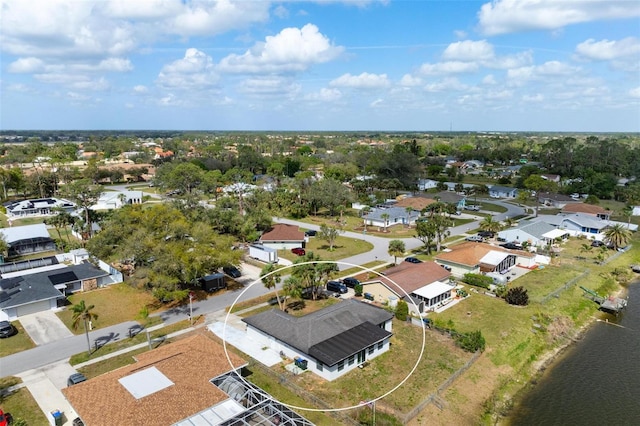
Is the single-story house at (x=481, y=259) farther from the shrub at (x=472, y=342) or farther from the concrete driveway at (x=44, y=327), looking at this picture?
the concrete driveway at (x=44, y=327)

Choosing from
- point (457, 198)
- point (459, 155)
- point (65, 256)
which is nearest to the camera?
point (65, 256)

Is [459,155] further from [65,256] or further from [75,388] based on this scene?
[75,388]

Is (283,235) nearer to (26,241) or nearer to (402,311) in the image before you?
(402,311)

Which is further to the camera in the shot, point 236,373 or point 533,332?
point 533,332

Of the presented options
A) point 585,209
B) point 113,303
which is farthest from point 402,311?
point 585,209

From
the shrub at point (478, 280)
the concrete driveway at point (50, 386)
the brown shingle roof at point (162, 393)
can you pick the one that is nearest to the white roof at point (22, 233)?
the concrete driveway at point (50, 386)

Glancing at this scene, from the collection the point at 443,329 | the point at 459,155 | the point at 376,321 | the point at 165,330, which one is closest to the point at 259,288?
the point at 165,330

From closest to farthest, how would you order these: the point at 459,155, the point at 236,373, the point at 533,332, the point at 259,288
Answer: the point at 236,373 → the point at 533,332 → the point at 259,288 → the point at 459,155
